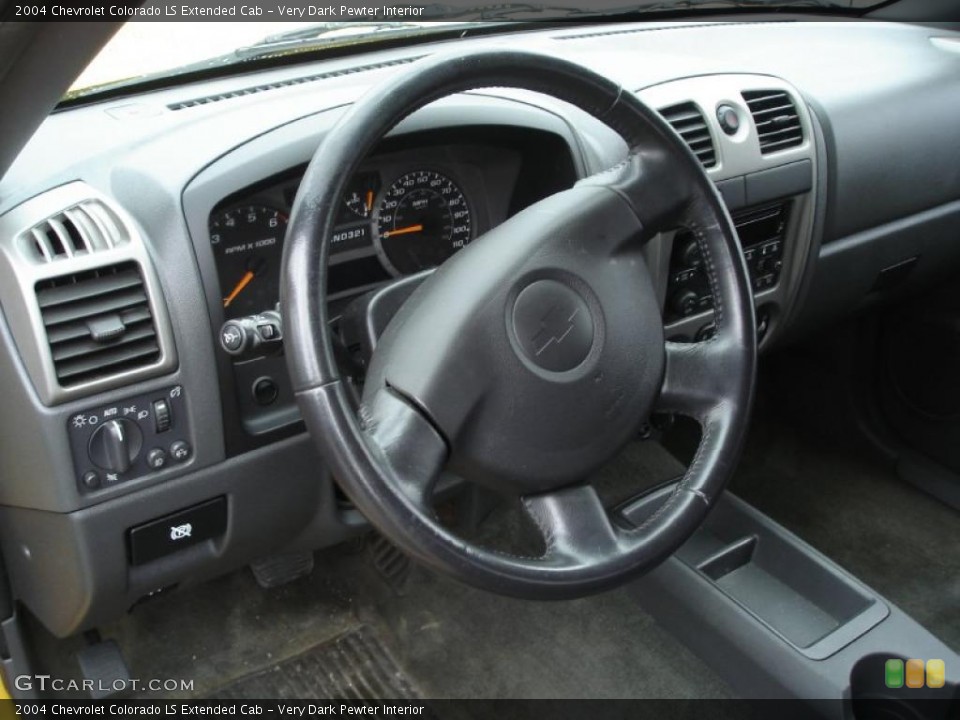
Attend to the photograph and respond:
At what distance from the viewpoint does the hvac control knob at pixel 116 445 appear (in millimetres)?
1265

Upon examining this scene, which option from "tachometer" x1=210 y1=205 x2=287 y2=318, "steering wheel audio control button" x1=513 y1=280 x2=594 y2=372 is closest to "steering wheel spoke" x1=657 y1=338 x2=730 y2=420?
"steering wheel audio control button" x1=513 y1=280 x2=594 y2=372

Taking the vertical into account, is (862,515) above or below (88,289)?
below

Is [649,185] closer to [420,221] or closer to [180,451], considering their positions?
[420,221]

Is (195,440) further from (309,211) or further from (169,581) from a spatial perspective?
(309,211)

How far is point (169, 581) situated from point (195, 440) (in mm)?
289

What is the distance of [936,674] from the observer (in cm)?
154

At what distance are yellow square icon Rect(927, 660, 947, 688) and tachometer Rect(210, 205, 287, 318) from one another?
3.67ft

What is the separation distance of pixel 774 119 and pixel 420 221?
727 millimetres

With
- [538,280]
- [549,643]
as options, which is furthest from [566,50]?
[549,643]

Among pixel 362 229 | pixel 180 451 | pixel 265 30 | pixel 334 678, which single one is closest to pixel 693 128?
pixel 362 229

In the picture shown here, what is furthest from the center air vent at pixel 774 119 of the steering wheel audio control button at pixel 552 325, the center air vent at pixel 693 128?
the steering wheel audio control button at pixel 552 325

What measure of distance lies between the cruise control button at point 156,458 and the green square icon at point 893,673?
112cm

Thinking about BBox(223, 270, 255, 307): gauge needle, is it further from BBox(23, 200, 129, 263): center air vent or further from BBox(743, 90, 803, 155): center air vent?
BBox(743, 90, 803, 155): center air vent

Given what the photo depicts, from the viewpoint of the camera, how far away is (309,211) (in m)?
1.02
